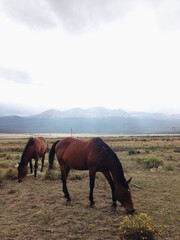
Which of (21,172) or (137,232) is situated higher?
(21,172)

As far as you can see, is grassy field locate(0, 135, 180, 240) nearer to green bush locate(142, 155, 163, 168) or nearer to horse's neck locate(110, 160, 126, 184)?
horse's neck locate(110, 160, 126, 184)

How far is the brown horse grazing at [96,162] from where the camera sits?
8039 mm

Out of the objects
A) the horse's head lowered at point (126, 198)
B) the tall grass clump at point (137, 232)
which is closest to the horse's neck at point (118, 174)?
the horse's head lowered at point (126, 198)

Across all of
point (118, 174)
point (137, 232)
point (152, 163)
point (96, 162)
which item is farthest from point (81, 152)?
point (152, 163)

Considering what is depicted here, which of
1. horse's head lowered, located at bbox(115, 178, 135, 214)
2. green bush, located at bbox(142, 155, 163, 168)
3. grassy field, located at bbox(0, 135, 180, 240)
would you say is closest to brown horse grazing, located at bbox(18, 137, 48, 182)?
grassy field, located at bbox(0, 135, 180, 240)

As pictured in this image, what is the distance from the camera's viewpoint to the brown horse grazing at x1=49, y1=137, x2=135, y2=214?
26.4 feet

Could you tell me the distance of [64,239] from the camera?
20.8ft

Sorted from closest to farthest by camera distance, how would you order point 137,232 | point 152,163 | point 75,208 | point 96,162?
point 137,232
point 96,162
point 75,208
point 152,163

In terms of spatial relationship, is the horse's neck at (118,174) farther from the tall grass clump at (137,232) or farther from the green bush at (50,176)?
the green bush at (50,176)

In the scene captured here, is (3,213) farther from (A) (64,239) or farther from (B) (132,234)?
(B) (132,234)

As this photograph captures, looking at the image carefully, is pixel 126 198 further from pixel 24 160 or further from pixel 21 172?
pixel 24 160

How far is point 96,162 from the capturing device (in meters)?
8.62

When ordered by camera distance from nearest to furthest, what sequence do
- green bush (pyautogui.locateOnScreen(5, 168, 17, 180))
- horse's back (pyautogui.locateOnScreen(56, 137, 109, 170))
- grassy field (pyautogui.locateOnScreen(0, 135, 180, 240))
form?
grassy field (pyautogui.locateOnScreen(0, 135, 180, 240)), horse's back (pyautogui.locateOnScreen(56, 137, 109, 170)), green bush (pyautogui.locateOnScreen(5, 168, 17, 180))

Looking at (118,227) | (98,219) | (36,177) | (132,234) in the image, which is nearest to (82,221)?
(98,219)
